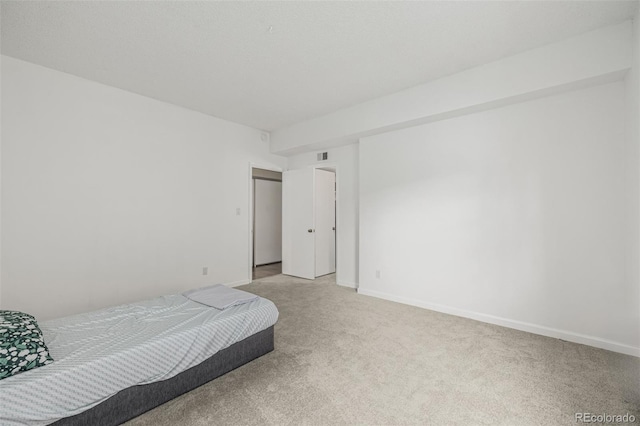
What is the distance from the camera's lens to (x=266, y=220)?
6.81m

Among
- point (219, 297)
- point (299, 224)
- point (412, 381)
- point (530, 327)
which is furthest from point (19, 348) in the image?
point (299, 224)

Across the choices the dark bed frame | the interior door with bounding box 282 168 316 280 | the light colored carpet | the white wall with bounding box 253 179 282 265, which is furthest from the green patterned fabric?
the white wall with bounding box 253 179 282 265

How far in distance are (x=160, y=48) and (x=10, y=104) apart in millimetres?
1642

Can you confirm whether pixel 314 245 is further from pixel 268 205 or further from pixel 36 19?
pixel 36 19

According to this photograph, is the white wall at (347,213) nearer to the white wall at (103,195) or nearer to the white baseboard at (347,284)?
the white baseboard at (347,284)

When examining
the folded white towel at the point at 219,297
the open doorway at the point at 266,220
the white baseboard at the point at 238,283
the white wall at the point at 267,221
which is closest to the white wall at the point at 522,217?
the folded white towel at the point at 219,297

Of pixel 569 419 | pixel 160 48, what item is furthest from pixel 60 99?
pixel 569 419

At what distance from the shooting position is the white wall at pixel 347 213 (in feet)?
15.2

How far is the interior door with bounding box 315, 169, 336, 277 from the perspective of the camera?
529 centimetres

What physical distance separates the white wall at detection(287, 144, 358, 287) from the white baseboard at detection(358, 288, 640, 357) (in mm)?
909

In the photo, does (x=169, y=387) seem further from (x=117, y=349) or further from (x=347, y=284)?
(x=347, y=284)

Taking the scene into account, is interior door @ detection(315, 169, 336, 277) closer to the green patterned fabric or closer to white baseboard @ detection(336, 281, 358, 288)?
white baseboard @ detection(336, 281, 358, 288)

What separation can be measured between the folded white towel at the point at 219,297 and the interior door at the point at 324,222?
8.92 ft

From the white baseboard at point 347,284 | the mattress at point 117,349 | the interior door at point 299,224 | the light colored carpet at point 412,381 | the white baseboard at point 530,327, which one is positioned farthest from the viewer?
the interior door at point 299,224
